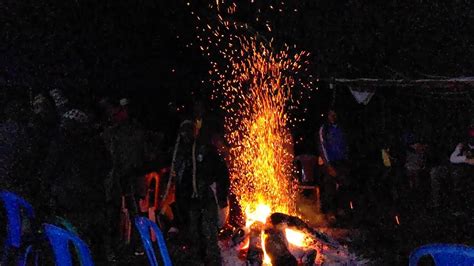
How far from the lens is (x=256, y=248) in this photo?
252 inches

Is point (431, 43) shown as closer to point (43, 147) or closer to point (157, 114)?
point (157, 114)

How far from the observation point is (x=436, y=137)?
35.0ft

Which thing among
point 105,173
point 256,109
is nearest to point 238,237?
point 105,173

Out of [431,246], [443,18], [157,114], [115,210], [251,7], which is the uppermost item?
[251,7]

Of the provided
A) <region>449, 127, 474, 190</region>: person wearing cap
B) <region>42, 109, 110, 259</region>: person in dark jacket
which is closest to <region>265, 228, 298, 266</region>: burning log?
<region>42, 109, 110, 259</region>: person in dark jacket

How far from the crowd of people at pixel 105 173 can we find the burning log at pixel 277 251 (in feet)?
2.90

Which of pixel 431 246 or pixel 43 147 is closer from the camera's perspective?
pixel 431 246

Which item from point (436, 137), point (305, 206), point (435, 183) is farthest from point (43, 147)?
point (436, 137)

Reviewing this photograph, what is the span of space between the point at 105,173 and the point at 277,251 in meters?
2.17

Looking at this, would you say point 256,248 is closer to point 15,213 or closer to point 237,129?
point 15,213

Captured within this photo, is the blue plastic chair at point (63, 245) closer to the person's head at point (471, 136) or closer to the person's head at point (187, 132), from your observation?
the person's head at point (187, 132)

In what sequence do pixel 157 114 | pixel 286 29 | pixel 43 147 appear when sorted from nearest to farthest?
1. pixel 43 147
2. pixel 157 114
3. pixel 286 29

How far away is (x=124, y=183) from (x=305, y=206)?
4.08 metres

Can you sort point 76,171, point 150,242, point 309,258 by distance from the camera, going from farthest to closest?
point 309,258 → point 76,171 → point 150,242
